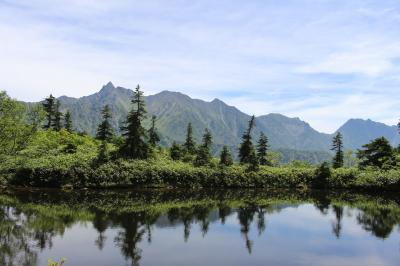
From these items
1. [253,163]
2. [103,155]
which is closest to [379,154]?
[253,163]

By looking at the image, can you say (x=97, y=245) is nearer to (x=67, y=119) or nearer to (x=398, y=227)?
(x=398, y=227)

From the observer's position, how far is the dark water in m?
23.4

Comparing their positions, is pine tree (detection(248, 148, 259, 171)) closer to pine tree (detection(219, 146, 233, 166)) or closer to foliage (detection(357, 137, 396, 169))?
pine tree (detection(219, 146, 233, 166))

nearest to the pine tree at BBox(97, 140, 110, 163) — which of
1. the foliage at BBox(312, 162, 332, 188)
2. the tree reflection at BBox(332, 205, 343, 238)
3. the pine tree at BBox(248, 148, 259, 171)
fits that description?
the pine tree at BBox(248, 148, 259, 171)

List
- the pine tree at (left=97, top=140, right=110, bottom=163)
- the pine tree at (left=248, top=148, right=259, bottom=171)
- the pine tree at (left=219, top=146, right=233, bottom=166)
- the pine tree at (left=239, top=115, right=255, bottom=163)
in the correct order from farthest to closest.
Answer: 1. the pine tree at (left=239, top=115, right=255, bottom=163)
2. the pine tree at (left=219, top=146, right=233, bottom=166)
3. the pine tree at (left=248, top=148, right=259, bottom=171)
4. the pine tree at (left=97, top=140, right=110, bottom=163)

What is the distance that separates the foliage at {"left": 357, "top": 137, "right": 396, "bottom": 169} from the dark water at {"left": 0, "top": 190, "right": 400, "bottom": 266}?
20368 millimetres

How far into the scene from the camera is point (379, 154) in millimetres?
70125

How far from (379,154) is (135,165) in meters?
41.1

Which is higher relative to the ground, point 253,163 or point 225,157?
point 225,157

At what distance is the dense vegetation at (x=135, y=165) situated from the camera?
168 ft

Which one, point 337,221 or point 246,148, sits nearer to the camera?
point 337,221

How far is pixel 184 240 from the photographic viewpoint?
90.1 ft

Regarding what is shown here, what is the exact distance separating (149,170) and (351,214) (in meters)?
28.8

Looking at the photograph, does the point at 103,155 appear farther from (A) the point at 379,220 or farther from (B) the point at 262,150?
(A) the point at 379,220
